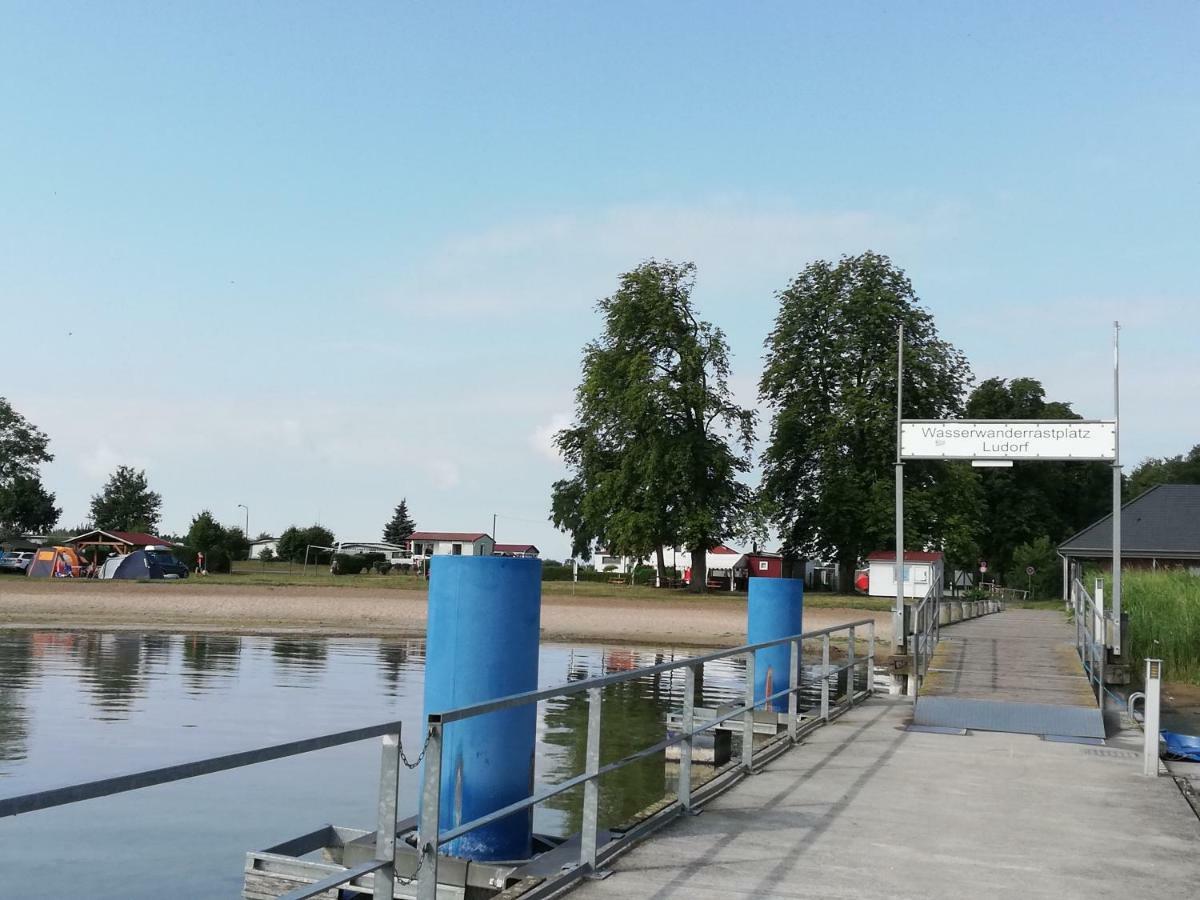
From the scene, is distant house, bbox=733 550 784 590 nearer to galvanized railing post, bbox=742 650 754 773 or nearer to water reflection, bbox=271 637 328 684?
water reflection, bbox=271 637 328 684

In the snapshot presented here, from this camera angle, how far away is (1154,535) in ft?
184

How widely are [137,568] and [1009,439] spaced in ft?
153

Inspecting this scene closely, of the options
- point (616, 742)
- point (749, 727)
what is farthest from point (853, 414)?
point (749, 727)

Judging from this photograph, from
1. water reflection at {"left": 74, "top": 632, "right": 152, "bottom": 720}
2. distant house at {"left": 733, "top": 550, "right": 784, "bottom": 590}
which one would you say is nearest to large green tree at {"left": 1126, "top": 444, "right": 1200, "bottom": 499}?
distant house at {"left": 733, "top": 550, "right": 784, "bottom": 590}

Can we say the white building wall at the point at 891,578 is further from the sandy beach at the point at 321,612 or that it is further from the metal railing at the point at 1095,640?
the metal railing at the point at 1095,640

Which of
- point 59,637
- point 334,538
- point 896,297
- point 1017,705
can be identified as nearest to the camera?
point 1017,705

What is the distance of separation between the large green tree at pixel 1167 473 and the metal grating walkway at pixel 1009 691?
320 ft

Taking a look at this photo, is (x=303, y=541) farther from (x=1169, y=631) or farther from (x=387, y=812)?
(x=387, y=812)

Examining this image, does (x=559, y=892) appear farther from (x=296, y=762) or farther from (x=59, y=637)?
(x=59, y=637)

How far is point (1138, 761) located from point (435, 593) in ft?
25.1

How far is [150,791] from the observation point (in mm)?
11930

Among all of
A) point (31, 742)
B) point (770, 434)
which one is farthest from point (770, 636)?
point (770, 434)

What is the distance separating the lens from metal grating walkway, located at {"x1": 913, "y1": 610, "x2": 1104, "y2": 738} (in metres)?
14.0

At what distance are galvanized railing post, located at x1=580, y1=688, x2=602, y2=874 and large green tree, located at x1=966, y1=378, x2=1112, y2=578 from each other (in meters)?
79.0
